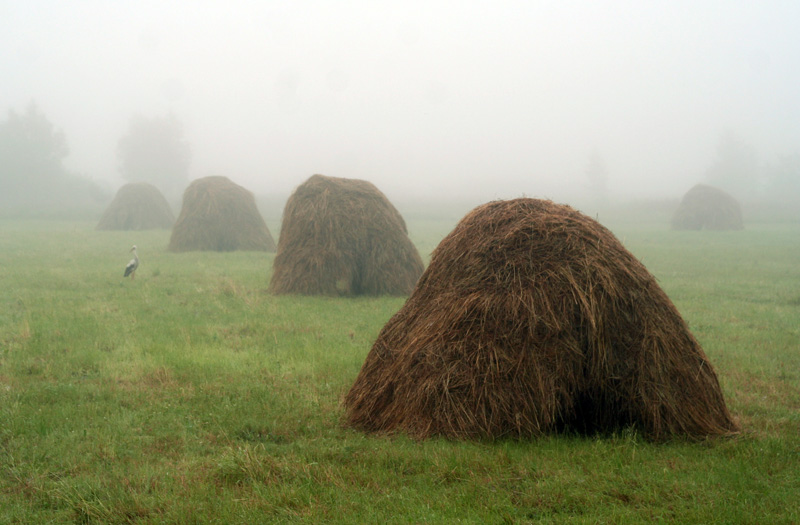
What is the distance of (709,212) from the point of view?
Answer: 46.4 metres

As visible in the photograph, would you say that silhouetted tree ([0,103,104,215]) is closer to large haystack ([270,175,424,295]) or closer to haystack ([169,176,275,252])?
haystack ([169,176,275,252])

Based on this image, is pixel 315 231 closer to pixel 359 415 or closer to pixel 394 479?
pixel 359 415

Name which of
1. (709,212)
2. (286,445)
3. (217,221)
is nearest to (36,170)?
(217,221)

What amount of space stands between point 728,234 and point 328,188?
34689mm

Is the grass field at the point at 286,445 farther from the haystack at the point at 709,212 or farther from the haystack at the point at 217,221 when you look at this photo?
the haystack at the point at 709,212

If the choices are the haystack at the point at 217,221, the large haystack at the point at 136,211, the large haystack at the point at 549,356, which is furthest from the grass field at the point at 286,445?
the large haystack at the point at 136,211

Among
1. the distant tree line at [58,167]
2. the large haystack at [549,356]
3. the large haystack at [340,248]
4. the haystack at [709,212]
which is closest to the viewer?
the large haystack at [549,356]

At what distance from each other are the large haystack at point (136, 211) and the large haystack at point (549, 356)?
128ft

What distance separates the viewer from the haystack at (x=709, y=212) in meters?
46.2

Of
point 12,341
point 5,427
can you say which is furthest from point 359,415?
point 12,341

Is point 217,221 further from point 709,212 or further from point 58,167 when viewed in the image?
point 58,167

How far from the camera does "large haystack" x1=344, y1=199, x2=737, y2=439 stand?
5816 millimetres

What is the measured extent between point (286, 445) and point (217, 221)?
2322 centimetres

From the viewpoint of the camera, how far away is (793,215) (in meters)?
65.8
